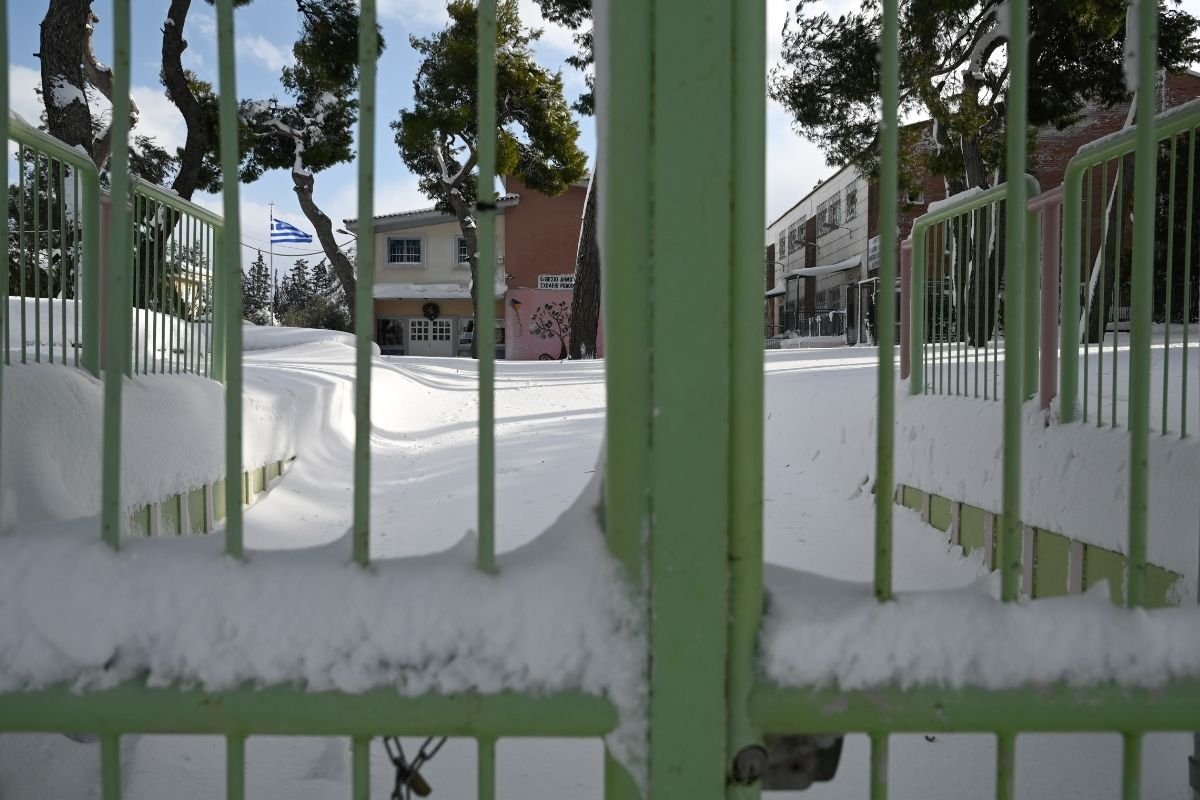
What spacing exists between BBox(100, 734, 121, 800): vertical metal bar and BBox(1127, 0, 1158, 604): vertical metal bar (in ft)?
Answer: 3.94

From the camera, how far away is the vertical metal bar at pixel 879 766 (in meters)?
0.93

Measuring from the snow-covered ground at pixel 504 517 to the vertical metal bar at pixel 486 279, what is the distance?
0.07 metres

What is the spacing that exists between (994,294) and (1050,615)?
266 cm

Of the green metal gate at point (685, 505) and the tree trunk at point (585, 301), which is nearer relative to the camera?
the green metal gate at point (685, 505)

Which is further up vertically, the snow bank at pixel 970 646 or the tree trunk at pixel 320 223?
the tree trunk at pixel 320 223

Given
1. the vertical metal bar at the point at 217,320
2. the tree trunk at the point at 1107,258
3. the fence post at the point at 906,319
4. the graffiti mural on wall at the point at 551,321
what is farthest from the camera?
the graffiti mural on wall at the point at 551,321

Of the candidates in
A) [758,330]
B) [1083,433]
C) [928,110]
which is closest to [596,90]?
[758,330]

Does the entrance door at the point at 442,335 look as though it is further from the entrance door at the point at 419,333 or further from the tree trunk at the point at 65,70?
the tree trunk at the point at 65,70

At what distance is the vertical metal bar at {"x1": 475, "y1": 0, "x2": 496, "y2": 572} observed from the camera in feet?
3.08

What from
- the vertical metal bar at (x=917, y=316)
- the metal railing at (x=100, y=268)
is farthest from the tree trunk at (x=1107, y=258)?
the metal railing at (x=100, y=268)

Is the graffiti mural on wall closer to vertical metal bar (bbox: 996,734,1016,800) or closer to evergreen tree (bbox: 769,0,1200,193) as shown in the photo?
evergreen tree (bbox: 769,0,1200,193)

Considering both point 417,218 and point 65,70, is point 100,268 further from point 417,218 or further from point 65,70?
point 417,218

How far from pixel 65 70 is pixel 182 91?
237 centimetres

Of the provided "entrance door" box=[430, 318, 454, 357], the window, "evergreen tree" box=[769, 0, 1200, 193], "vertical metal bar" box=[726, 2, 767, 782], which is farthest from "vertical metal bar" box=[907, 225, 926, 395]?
the window
